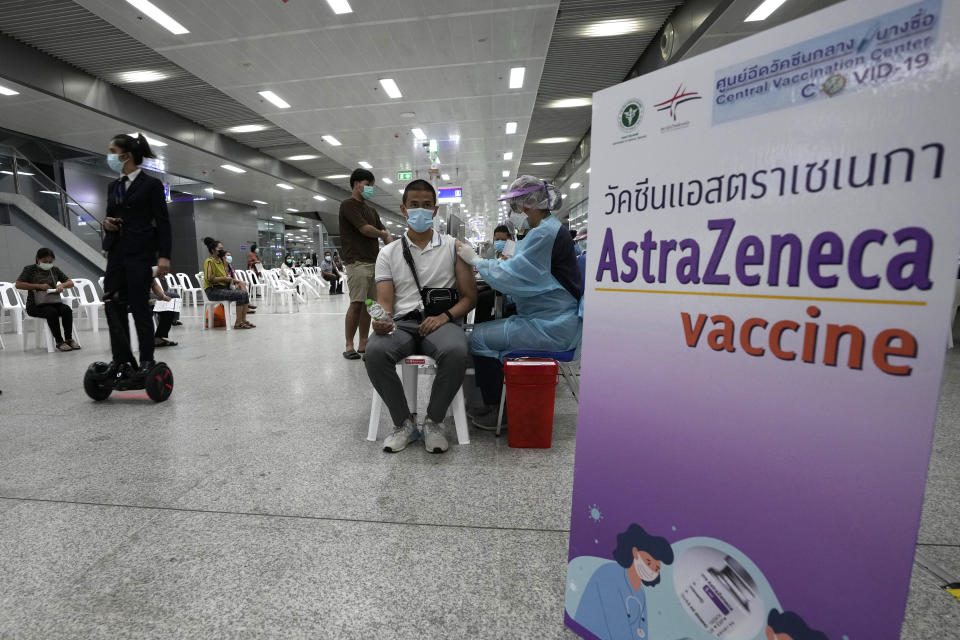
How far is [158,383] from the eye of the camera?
292 centimetres

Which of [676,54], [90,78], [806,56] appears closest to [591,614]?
[806,56]

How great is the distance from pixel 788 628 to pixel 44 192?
13.3 m

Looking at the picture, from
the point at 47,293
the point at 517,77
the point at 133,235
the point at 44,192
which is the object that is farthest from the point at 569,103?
the point at 44,192

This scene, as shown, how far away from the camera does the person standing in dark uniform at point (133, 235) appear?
272 centimetres

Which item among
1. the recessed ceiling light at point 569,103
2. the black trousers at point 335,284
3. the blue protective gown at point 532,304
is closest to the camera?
the blue protective gown at point 532,304

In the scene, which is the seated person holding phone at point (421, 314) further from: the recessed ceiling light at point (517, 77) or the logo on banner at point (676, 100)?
the recessed ceiling light at point (517, 77)

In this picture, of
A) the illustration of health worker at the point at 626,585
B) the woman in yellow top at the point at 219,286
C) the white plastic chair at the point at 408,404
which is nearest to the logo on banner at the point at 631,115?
the illustration of health worker at the point at 626,585

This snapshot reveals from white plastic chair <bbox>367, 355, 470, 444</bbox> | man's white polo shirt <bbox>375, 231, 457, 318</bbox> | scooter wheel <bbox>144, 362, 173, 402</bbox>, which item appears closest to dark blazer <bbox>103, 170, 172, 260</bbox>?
scooter wheel <bbox>144, 362, 173, 402</bbox>

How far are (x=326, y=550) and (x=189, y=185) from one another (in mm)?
17433

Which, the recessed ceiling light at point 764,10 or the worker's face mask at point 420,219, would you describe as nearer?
the worker's face mask at point 420,219

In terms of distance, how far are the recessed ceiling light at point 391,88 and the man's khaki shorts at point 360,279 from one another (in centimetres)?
457

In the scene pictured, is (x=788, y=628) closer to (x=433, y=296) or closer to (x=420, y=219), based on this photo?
(x=433, y=296)

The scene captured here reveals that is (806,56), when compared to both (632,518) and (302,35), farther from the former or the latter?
(302,35)

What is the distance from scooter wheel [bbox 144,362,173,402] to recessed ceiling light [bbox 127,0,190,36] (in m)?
4.48
